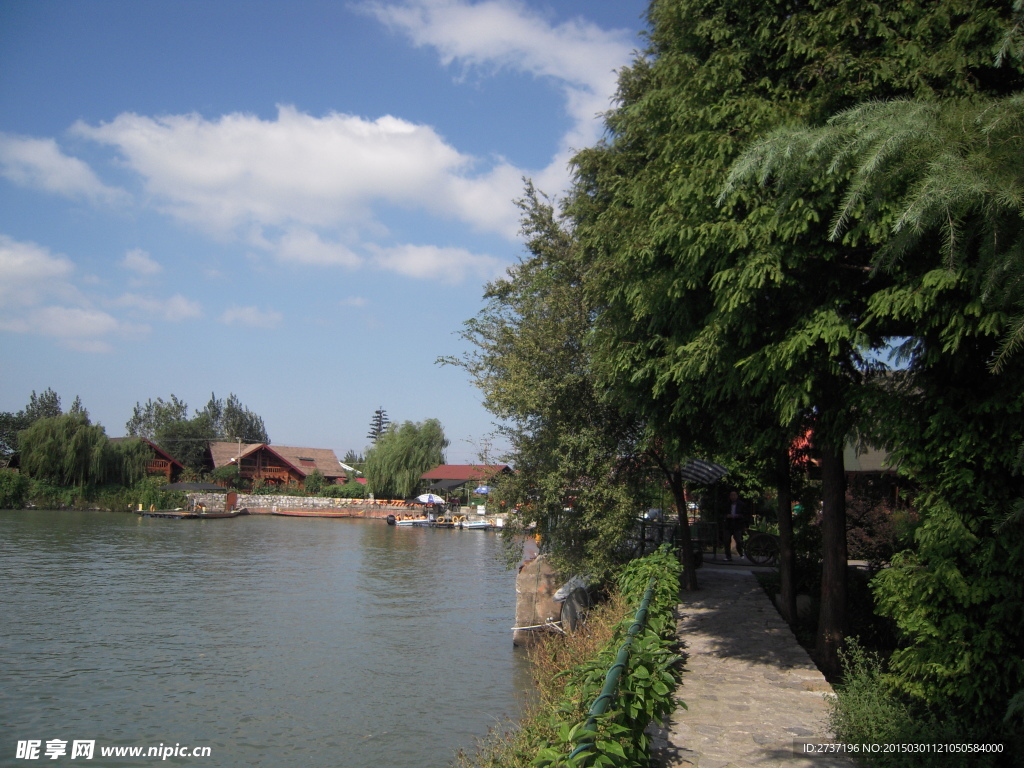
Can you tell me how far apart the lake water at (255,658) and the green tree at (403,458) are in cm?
3923

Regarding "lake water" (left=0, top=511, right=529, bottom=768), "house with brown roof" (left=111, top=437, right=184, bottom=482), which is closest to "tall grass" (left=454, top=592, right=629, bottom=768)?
"lake water" (left=0, top=511, right=529, bottom=768)

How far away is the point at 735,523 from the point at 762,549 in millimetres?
1532

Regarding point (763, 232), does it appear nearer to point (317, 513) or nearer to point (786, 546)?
point (786, 546)

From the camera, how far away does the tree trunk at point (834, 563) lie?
9195 mm

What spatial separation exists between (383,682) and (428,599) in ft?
30.3

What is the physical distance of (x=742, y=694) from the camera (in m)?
7.82

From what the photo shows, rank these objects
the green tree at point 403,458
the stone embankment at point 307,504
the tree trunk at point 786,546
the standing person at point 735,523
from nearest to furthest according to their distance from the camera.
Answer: the tree trunk at point 786,546 < the standing person at point 735,523 < the stone embankment at point 307,504 < the green tree at point 403,458

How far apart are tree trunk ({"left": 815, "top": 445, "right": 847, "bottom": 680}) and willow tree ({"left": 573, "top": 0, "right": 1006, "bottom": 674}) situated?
0.07 ft

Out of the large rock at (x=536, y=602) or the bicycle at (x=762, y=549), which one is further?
the bicycle at (x=762, y=549)

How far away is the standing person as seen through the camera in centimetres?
1852

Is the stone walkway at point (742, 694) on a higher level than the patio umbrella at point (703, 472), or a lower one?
lower

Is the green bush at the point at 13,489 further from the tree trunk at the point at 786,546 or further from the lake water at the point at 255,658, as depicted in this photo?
the tree trunk at the point at 786,546

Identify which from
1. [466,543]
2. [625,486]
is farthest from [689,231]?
[466,543]

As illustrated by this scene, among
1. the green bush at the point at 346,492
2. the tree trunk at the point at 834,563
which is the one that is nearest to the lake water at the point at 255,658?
the tree trunk at the point at 834,563
